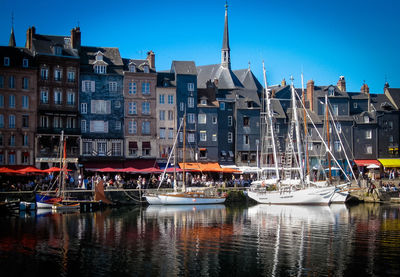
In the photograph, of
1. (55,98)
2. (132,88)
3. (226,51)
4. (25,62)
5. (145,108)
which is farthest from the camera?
(226,51)

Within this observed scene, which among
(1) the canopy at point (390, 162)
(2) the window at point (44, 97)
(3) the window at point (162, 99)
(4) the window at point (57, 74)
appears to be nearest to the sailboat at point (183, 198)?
(3) the window at point (162, 99)

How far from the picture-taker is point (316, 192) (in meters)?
62.9

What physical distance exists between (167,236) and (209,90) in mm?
45987

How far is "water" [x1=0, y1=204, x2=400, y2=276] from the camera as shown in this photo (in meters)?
27.2

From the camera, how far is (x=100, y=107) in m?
73.5

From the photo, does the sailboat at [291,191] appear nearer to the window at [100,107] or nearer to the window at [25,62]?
the window at [100,107]

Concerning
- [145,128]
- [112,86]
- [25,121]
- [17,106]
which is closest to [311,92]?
[145,128]

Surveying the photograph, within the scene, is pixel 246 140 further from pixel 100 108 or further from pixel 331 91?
pixel 100 108

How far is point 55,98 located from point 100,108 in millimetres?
6390

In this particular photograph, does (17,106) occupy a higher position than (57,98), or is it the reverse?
(57,98)

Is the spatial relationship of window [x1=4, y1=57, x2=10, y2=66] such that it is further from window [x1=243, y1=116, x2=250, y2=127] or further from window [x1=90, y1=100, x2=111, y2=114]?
window [x1=243, y1=116, x2=250, y2=127]

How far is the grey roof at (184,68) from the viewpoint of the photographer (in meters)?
78.4

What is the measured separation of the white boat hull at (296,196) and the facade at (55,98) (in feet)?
82.3

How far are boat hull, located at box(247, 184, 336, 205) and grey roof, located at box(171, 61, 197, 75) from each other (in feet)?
74.5
